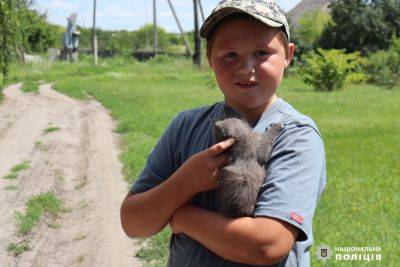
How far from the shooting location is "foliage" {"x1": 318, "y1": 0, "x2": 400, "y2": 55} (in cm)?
3594

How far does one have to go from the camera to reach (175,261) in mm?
1794

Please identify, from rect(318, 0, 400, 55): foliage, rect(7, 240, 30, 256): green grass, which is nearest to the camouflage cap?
rect(7, 240, 30, 256): green grass

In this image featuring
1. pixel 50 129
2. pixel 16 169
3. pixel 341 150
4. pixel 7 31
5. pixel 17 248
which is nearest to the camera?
pixel 17 248

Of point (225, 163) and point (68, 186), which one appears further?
point (68, 186)

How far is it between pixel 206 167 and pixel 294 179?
0.85 feet

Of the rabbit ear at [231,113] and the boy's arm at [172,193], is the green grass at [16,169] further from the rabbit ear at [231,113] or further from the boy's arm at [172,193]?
the rabbit ear at [231,113]

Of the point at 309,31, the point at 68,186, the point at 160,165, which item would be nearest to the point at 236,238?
the point at 160,165

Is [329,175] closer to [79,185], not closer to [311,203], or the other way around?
[79,185]

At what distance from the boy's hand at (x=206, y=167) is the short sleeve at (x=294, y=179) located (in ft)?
0.47

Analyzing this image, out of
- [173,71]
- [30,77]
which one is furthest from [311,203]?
[173,71]

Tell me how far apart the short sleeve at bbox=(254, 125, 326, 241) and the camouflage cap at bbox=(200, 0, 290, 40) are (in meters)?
0.33

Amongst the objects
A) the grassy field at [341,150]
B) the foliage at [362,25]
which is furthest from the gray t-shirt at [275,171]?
the foliage at [362,25]

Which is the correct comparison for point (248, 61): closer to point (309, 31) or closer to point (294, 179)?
point (294, 179)

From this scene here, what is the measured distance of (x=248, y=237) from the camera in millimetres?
1533
